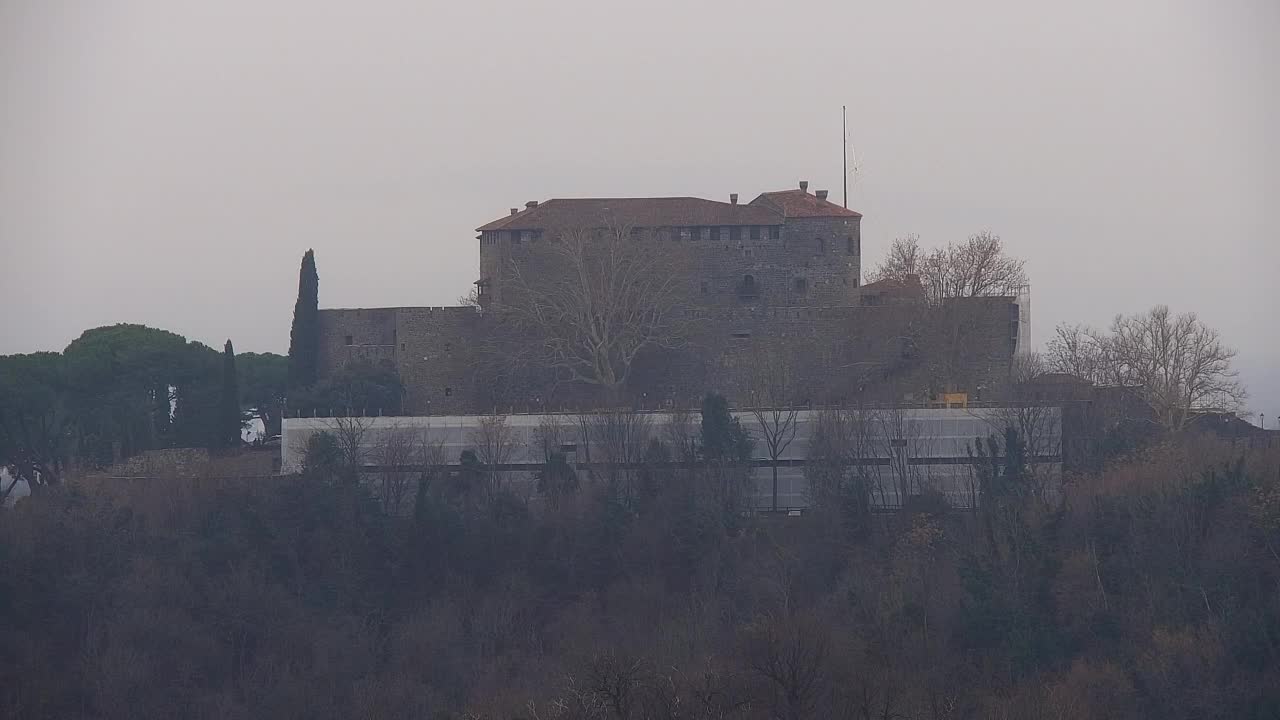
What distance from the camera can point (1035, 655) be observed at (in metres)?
41.1

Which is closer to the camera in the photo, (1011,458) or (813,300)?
(1011,458)

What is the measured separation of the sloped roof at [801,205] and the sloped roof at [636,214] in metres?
0.28

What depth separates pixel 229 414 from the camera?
5091 cm

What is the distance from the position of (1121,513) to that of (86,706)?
2208 cm

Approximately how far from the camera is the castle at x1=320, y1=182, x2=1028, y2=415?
52844 mm

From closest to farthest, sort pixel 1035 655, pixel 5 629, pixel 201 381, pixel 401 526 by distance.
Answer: pixel 1035 655
pixel 5 629
pixel 401 526
pixel 201 381

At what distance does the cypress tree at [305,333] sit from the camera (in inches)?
2104

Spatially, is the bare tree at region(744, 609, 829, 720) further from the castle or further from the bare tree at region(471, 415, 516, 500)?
the castle

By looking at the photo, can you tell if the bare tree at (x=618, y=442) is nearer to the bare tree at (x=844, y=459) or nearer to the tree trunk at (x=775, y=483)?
the tree trunk at (x=775, y=483)

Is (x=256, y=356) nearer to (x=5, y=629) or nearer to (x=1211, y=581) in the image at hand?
(x=5, y=629)

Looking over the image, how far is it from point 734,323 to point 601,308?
3769mm

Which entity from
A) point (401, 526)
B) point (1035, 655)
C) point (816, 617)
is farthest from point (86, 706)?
point (1035, 655)

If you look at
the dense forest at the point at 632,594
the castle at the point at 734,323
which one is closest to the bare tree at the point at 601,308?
the castle at the point at 734,323

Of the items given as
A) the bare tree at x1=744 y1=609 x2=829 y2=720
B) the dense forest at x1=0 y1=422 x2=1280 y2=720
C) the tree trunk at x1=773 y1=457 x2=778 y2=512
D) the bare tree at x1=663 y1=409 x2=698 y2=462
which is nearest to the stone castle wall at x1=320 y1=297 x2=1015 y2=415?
the bare tree at x1=663 y1=409 x2=698 y2=462
